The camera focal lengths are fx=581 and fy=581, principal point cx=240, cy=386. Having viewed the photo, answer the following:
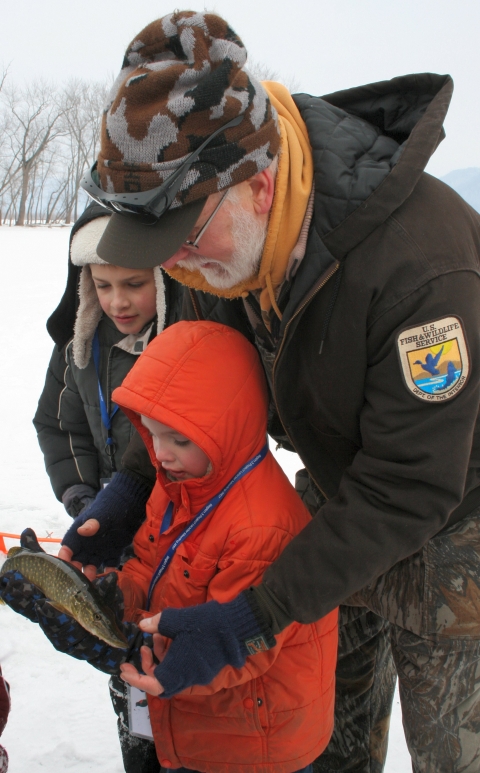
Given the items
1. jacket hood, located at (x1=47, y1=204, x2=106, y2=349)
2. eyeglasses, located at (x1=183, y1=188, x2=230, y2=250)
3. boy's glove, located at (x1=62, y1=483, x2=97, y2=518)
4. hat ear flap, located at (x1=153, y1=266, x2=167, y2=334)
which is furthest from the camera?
boy's glove, located at (x1=62, y1=483, x2=97, y2=518)

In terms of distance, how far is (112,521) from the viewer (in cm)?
203

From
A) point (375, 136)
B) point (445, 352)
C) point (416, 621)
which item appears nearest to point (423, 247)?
point (445, 352)

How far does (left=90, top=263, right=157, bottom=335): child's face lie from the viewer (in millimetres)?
2328

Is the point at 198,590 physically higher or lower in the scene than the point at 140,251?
lower

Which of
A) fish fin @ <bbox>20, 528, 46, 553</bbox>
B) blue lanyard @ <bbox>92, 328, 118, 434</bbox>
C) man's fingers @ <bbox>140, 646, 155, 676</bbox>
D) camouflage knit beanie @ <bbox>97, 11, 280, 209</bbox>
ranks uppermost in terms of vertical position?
camouflage knit beanie @ <bbox>97, 11, 280, 209</bbox>

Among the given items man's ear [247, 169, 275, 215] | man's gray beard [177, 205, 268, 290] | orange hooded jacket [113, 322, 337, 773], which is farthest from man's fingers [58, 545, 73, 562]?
man's ear [247, 169, 275, 215]

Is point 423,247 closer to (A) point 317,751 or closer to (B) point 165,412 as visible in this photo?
(B) point 165,412

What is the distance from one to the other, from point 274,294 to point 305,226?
242mm

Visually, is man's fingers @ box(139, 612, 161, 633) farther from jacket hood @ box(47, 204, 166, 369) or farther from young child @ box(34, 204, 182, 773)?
jacket hood @ box(47, 204, 166, 369)

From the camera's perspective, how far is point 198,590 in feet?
5.76

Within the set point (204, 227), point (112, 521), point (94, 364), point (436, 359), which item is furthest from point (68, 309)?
point (436, 359)

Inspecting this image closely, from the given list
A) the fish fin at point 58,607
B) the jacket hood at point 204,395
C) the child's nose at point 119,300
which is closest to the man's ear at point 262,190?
the jacket hood at point 204,395

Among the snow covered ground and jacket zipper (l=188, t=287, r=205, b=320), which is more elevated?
jacket zipper (l=188, t=287, r=205, b=320)

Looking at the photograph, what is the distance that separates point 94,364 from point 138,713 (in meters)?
1.40
